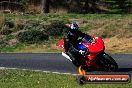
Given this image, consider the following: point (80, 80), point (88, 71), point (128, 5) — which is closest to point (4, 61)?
point (88, 71)

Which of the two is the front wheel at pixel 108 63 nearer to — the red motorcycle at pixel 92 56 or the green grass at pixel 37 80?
the red motorcycle at pixel 92 56

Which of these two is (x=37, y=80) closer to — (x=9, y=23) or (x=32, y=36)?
(x=32, y=36)

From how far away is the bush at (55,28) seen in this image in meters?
31.8

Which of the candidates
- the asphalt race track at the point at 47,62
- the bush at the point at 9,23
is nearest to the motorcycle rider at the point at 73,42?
the asphalt race track at the point at 47,62

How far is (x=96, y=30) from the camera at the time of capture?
31734mm

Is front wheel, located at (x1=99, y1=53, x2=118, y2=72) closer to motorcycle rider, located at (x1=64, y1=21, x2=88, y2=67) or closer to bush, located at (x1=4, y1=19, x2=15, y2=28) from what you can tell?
motorcycle rider, located at (x1=64, y1=21, x2=88, y2=67)

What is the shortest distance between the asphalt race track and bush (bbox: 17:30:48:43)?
17.1 ft

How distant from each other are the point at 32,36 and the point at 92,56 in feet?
40.4

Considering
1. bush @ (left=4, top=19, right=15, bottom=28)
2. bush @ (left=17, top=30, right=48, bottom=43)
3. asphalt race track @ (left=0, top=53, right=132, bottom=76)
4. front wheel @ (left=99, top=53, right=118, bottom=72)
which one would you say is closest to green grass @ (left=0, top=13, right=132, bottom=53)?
bush @ (left=4, top=19, right=15, bottom=28)

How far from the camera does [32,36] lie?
31.2 m

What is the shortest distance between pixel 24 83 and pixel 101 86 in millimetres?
2650

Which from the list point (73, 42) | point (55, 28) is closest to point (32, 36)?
point (55, 28)

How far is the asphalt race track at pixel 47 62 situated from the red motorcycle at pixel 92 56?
0.50m

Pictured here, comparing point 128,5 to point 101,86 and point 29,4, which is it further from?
point 101,86
